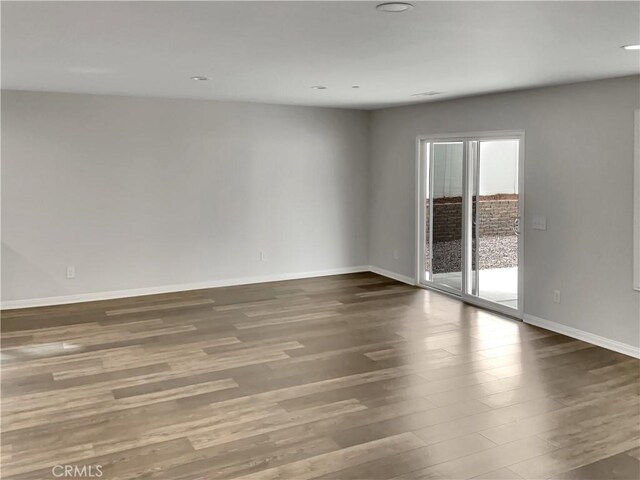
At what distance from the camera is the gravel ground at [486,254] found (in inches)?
240

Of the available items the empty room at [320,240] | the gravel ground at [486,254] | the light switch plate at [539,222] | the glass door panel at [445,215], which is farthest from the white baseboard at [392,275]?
the light switch plate at [539,222]

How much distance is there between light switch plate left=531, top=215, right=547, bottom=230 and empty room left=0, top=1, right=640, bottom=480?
0.02 meters

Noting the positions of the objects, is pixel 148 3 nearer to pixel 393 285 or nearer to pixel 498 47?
pixel 498 47

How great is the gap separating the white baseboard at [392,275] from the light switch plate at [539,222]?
2.16 meters

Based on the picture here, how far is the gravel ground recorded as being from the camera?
6.09 meters

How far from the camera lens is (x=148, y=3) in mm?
2682

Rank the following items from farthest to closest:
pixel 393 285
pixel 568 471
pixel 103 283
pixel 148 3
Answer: pixel 393 285
pixel 103 283
pixel 568 471
pixel 148 3

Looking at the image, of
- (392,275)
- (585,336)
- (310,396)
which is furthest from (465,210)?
(310,396)

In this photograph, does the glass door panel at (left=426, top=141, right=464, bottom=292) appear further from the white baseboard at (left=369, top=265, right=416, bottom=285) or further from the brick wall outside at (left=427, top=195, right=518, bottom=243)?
the white baseboard at (left=369, top=265, right=416, bottom=285)

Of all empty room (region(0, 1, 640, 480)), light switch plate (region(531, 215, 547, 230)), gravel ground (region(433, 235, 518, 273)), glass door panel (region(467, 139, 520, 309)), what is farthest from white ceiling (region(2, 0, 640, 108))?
gravel ground (region(433, 235, 518, 273))

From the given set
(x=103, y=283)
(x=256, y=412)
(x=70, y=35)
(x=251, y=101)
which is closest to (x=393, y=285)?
(x=251, y=101)

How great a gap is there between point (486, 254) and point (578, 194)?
4.62ft

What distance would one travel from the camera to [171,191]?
7004 mm

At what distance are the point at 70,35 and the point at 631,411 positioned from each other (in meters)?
4.15
